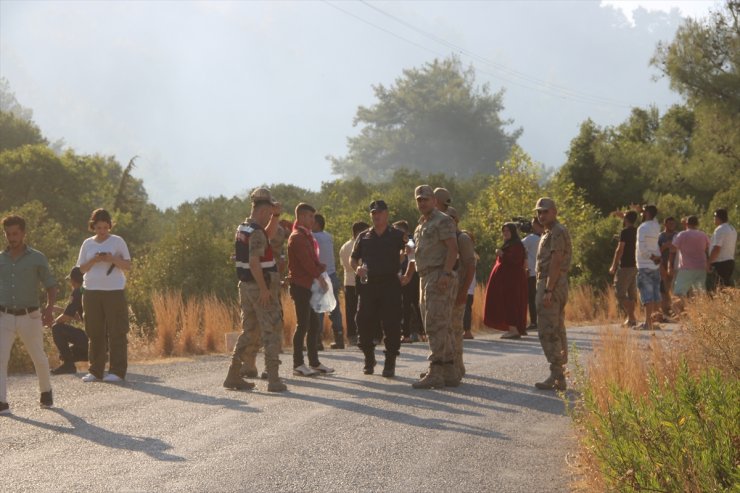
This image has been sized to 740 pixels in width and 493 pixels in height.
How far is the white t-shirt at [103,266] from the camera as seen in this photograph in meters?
13.9

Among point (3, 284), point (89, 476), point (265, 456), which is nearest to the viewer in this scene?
→ point (89, 476)

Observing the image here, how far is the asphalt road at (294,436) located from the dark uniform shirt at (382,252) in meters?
1.22

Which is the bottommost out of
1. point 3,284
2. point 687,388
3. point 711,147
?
point 687,388

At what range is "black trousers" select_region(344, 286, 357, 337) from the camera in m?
19.2

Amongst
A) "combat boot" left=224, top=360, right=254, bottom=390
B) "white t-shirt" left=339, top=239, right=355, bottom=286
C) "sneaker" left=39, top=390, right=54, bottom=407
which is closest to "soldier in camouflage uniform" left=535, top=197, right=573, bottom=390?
"combat boot" left=224, top=360, right=254, bottom=390

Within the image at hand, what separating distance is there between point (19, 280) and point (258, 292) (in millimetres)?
2438

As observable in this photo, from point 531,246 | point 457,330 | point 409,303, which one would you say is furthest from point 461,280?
point 531,246

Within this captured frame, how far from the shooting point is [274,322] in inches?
508

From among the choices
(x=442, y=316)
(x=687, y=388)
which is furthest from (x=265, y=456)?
(x=442, y=316)

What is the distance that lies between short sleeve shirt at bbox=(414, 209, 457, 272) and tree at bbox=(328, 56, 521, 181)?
147881 mm

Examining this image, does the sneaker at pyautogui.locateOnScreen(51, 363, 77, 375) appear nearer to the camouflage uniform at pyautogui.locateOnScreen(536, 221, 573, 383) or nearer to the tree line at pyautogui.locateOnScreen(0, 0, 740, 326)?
the camouflage uniform at pyautogui.locateOnScreen(536, 221, 573, 383)

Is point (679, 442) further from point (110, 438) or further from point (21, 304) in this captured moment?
point (21, 304)

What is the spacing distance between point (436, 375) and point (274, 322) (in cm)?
179

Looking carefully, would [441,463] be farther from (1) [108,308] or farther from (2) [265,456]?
(1) [108,308]
